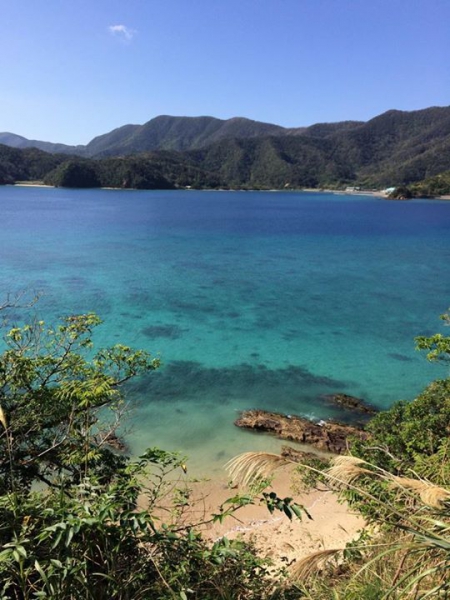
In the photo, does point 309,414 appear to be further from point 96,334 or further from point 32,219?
point 32,219

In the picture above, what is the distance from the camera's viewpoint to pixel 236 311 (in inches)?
1264

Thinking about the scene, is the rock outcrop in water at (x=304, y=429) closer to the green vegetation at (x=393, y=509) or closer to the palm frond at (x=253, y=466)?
the green vegetation at (x=393, y=509)

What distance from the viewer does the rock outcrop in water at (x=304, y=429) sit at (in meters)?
15.3

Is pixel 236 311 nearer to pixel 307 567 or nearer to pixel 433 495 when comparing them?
pixel 307 567

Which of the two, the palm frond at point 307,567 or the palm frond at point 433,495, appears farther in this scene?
the palm frond at point 307,567

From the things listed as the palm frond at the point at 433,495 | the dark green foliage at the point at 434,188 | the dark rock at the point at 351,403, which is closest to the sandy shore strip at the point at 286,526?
the dark rock at the point at 351,403

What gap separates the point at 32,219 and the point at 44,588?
89306 mm

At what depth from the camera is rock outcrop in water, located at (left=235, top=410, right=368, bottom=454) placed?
1527 cm

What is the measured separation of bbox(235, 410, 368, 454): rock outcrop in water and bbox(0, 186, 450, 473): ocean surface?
0.58 m

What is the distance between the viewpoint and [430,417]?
10.4 metres

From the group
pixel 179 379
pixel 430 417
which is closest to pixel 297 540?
pixel 430 417

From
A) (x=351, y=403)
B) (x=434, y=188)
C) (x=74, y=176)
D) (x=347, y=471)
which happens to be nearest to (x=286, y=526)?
(x=351, y=403)

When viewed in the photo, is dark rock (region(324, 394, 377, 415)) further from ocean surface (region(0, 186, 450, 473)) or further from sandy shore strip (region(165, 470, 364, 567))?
sandy shore strip (region(165, 470, 364, 567))

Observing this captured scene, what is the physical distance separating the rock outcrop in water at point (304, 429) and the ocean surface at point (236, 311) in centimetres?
58
